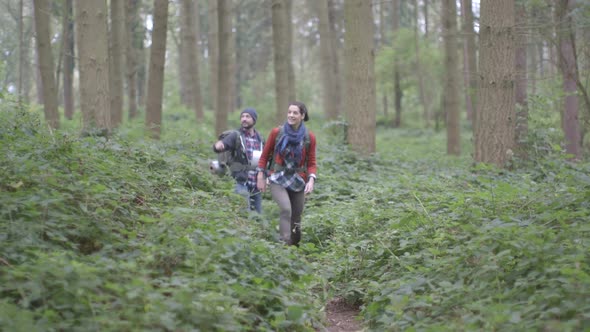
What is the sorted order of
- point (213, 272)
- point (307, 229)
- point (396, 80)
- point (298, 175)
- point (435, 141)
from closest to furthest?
point (213, 272), point (298, 175), point (307, 229), point (435, 141), point (396, 80)

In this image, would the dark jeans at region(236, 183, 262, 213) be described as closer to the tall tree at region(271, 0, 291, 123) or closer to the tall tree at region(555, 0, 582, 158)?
the tall tree at region(271, 0, 291, 123)

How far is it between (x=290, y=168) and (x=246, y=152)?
118 centimetres

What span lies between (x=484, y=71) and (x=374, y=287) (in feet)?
23.1

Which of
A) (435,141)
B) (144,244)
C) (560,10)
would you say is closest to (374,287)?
(144,244)

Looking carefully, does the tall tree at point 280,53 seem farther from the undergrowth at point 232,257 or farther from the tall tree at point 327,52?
the undergrowth at point 232,257

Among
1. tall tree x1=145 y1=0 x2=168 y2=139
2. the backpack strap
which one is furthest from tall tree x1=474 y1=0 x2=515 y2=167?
tall tree x1=145 y1=0 x2=168 y2=139

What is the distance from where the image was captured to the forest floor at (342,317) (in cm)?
568

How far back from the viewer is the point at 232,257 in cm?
525

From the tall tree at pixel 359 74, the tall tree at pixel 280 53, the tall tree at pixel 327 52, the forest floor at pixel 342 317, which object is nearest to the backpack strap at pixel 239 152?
the forest floor at pixel 342 317

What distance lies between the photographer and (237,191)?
8773 millimetres

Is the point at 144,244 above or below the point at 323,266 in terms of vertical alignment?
above

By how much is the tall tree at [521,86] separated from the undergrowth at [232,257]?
17.2ft

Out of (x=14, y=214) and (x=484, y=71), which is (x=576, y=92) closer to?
(x=484, y=71)

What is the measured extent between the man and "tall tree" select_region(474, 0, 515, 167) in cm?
510
